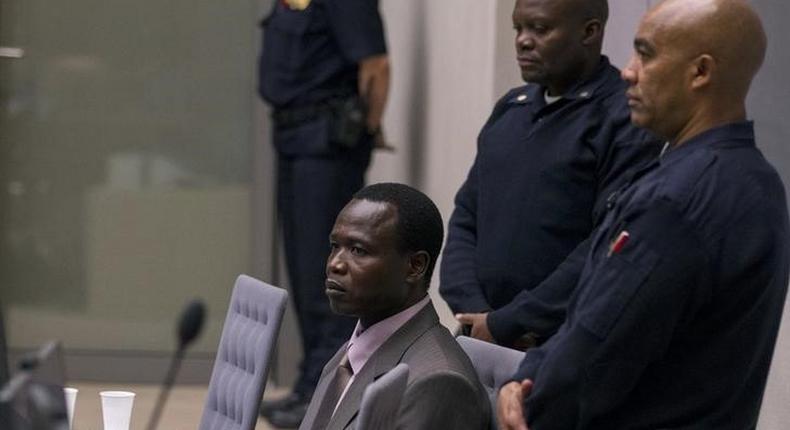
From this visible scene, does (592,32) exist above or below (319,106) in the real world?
above

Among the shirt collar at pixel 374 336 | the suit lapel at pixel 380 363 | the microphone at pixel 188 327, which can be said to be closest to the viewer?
the microphone at pixel 188 327

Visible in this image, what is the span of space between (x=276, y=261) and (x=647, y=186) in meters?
4.98

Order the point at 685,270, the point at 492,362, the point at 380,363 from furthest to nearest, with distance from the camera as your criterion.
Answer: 1. the point at 492,362
2. the point at 380,363
3. the point at 685,270

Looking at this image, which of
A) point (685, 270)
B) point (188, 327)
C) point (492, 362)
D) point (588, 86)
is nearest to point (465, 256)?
point (588, 86)

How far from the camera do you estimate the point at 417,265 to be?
11.7 ft

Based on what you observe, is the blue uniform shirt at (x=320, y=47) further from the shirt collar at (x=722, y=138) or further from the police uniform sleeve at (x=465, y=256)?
the shirt collar at (x=722, y=138)

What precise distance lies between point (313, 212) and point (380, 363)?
342cm

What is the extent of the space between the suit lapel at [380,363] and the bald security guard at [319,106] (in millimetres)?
3329

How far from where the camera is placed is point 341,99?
6.77 m

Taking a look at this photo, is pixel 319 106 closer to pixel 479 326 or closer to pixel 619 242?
pixel 479 326

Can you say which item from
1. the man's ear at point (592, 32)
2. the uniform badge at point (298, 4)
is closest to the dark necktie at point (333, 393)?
the man's ear at point (592, 32)

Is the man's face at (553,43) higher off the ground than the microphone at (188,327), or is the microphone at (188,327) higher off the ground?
the man's face at (553,43)

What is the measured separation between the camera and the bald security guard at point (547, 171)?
4.11 metres

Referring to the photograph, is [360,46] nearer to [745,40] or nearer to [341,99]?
[341,99]
